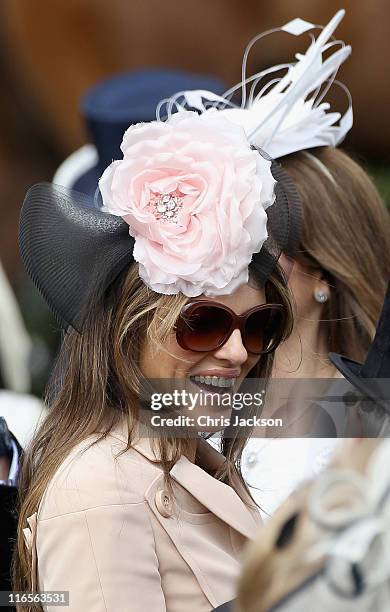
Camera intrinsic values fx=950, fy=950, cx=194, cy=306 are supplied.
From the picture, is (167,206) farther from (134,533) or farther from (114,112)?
(114,112)

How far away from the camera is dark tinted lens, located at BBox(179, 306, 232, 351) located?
54.2 inches

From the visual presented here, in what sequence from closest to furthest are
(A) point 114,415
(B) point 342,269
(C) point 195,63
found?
1. (A) point 114,415
2. (B) point 342,269
3. (C) point 195,63

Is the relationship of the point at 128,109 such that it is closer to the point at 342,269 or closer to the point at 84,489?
the point at 342,269

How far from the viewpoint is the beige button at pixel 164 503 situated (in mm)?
1355

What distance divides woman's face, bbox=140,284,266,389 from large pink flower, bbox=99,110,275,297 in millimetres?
44

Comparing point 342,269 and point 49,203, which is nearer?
point 49,203

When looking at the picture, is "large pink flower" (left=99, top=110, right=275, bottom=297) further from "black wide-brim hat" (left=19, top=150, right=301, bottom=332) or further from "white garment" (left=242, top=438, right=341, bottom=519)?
"white garment" (left=242, top=438, right=341, bottom=519)

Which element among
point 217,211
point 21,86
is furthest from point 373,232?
point 21,86

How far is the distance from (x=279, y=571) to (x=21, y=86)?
Result: 546 centimetres

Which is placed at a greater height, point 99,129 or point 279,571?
point 279,571

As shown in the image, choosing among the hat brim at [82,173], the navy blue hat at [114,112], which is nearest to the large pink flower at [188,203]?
the navy blue hat at [114,112]

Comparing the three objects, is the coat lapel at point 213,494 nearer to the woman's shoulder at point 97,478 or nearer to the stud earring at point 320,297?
the woman's shoulder at point 97,478

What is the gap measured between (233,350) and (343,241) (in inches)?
32.2

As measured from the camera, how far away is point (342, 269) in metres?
2.13
